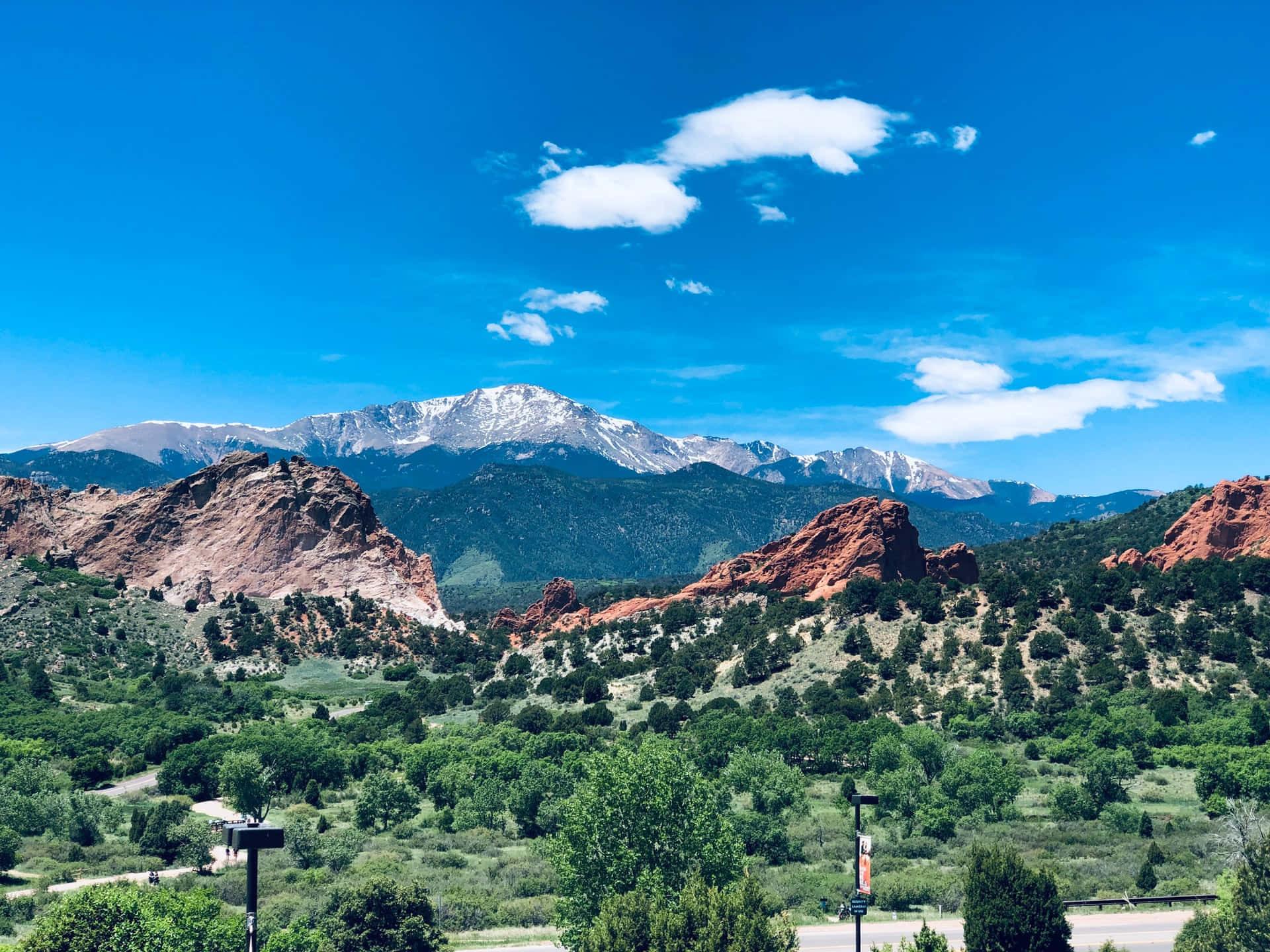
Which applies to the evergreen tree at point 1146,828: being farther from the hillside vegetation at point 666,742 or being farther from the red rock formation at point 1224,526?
the red rock formation at point 1224,526

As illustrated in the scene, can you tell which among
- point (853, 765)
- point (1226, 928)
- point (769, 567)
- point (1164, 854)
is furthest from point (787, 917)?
point (769, 567)

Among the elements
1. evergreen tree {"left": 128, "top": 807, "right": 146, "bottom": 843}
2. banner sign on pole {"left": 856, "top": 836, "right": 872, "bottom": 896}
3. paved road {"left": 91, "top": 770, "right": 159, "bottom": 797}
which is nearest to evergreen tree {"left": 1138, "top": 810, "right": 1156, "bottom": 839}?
banner sign on pole {"left": 856, "top": 836, "right": 872, "bottom": 896}

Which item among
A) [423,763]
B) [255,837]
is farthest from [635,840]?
[423,763]

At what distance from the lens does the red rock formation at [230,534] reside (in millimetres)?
160750

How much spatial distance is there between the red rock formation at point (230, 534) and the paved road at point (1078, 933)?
136439mm

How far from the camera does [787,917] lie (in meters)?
31.3

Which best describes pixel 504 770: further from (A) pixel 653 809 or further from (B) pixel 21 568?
(B) pixel 21 568

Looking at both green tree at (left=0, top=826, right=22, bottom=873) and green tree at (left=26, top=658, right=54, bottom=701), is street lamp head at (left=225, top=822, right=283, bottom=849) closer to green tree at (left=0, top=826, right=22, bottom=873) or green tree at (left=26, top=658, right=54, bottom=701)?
green tree at (left=0, top=826, right=22, bottom=873)

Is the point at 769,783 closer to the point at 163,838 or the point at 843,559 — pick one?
the point at 163,838

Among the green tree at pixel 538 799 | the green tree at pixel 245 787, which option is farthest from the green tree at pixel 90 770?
the green tree at pixel 538 799

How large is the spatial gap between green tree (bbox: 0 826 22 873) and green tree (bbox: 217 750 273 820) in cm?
1270

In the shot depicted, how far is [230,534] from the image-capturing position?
166m

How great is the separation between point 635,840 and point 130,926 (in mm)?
16443

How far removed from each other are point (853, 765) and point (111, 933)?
5888 centimetres
